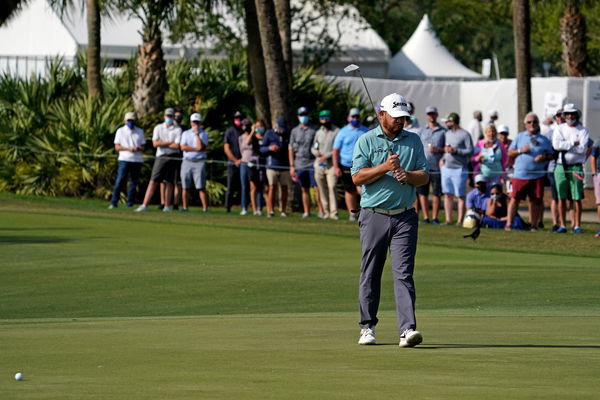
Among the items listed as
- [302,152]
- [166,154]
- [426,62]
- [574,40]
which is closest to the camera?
[302,152]

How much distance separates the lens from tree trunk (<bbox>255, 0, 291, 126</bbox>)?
2769cm

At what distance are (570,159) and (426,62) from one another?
87.4 feet

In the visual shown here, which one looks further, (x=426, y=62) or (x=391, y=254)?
(x=426, y=62)

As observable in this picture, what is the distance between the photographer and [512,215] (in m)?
23.2

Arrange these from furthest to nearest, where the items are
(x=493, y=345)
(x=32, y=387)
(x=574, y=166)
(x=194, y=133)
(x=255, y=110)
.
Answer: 1. (x=255, y=110)
2. (x=194, y=133)
3. (x=574, y=166)
4. (x=493, y=345)
5. (x=32, y=387)

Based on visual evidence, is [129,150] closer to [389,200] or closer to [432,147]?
[432,147]

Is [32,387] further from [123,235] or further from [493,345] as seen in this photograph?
[123,235]

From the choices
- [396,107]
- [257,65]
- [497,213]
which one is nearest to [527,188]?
[497,213]

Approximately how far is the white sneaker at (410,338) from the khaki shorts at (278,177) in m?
16.0

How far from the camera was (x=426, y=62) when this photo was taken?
4850cm

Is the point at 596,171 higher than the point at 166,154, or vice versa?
the point at 166,154

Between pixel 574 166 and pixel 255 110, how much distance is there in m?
9.84

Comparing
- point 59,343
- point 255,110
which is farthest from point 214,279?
point 255,110

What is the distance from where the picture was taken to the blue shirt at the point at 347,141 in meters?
23.4
